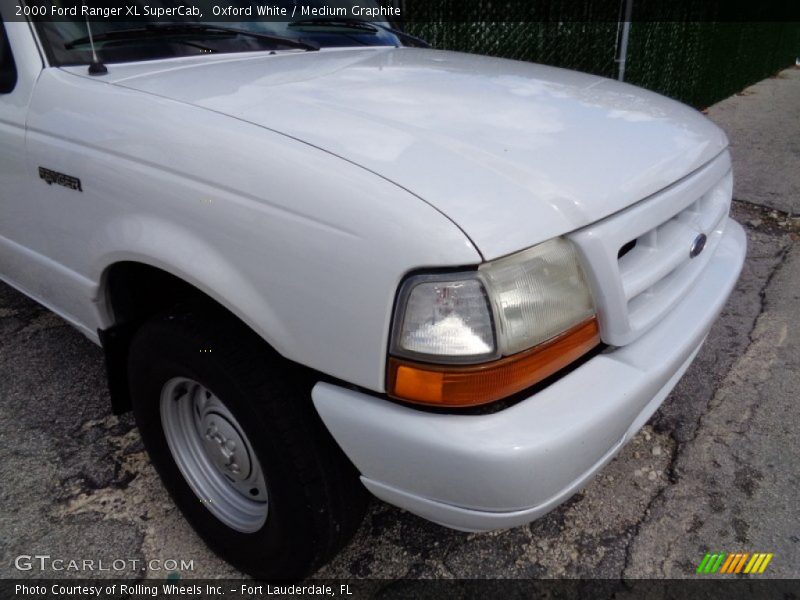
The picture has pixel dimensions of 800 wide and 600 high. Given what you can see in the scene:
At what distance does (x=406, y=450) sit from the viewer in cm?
136

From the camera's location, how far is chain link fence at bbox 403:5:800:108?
562 centimetres

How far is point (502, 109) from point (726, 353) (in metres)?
1.95

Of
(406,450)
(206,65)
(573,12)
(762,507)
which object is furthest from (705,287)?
(573,12)

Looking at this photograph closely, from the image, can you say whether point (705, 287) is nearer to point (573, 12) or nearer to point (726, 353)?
point (726, 353)

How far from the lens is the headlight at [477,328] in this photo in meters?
1.30

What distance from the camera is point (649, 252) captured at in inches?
66.1

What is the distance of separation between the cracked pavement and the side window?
1.30m

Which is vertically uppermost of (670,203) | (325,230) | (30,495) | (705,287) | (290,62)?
(290,62)

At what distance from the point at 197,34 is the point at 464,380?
1.69m

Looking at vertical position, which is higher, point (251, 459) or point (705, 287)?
point (705, 287)

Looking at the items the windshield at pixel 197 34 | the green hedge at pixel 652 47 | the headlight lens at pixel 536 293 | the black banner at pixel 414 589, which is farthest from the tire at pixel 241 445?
the green hedge at pixel 652 47

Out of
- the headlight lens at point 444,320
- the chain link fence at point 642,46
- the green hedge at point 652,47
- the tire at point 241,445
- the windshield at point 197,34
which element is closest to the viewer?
the headlight lens at point 444,320

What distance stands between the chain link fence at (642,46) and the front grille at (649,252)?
3.22m

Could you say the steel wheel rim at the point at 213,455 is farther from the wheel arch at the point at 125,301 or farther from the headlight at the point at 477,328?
the headlight at the point at 477,328
